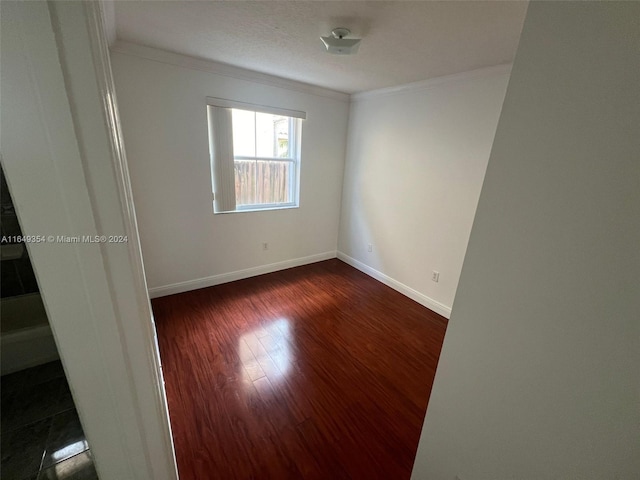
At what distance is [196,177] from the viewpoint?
2619mm

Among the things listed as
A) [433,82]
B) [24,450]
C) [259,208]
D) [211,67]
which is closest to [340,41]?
[433,82]

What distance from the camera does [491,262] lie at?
2.32 ft

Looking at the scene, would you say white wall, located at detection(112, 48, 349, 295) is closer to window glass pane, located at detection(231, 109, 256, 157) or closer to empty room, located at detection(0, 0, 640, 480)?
empty room, located at detection(0, 0, 640, 480)

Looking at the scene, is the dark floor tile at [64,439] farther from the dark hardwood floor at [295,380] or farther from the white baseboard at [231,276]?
the white baseboard at [231,276]

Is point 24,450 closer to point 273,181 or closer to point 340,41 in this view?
point 340,41

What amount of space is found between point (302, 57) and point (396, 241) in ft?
6.96

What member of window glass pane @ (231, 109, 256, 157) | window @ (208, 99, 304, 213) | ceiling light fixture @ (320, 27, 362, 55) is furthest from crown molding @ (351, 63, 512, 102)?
window glass pane @ (231, 109, 256, 157)

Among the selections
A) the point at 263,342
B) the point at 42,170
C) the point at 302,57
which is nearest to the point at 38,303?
the point at 42,170

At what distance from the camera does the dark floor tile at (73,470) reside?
636 mm

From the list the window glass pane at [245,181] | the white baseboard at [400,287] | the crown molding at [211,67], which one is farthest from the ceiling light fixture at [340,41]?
the white baseboard at [400,287]

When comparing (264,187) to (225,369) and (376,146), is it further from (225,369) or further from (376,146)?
(225,369)

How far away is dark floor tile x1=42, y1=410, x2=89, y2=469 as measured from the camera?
658 millimetres

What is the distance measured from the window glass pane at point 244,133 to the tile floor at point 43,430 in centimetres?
253

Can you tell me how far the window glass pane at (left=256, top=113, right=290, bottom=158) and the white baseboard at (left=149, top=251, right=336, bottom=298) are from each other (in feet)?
4.72
